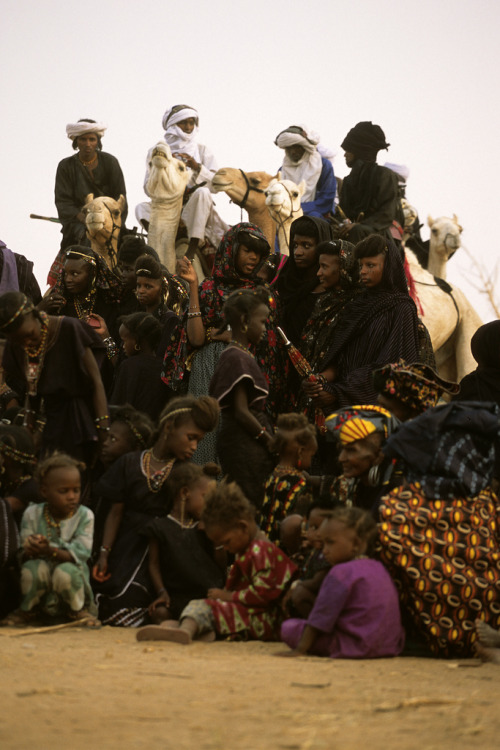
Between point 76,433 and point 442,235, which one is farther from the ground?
point 442,235

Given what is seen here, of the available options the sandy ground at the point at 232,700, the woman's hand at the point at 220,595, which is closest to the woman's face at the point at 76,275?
the woman's hand at the point at 220,595

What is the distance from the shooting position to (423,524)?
5031 mm

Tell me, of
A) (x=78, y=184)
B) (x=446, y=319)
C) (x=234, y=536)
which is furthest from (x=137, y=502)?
(x=446, y=319)

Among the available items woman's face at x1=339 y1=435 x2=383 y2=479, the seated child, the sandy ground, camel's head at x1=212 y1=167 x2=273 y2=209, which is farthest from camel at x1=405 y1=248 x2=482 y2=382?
the sandy ground

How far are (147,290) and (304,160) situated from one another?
618cm

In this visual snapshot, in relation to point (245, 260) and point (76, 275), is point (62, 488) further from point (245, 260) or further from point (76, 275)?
point (76, 275)

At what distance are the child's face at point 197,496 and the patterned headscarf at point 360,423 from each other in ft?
2.45

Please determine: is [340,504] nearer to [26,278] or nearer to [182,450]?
[182,450]

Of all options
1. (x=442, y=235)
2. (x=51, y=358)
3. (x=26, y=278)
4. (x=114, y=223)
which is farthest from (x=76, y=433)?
(x=442, y=235)

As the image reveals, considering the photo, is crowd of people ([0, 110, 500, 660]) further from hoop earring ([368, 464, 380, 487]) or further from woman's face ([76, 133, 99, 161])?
woman's face ([76, 133, 99, 161])

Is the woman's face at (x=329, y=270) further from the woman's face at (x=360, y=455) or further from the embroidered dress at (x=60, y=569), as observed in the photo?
the embroidered dress at (x=60, y=569)

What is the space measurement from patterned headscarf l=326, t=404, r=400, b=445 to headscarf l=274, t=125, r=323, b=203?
801 cm

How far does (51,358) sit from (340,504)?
2.06 meters

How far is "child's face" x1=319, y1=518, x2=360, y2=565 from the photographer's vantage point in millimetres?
4906
